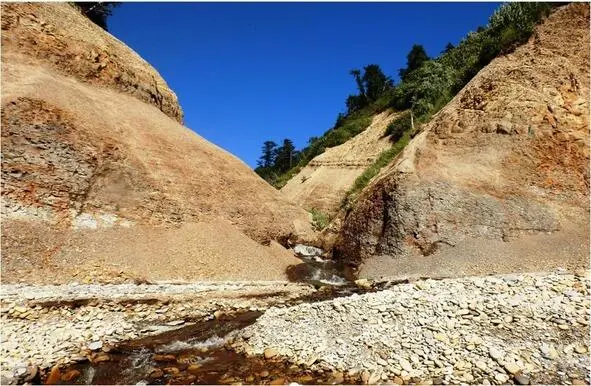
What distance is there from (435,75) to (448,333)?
36.3 m

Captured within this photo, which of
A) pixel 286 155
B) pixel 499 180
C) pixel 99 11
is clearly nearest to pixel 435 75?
pixel 499 180

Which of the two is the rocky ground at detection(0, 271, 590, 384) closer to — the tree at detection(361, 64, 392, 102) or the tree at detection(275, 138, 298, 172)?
the tree at detection(361, 64, 392, 102)

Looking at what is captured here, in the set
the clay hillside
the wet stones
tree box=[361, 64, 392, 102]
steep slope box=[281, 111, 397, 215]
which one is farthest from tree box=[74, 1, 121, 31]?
tree box=[361, 64, 392, 102]

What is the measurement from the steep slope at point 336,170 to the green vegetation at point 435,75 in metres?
2.42

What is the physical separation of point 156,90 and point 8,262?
18529 millimetres

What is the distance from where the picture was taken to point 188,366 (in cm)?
1020

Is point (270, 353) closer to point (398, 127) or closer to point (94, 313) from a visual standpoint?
point (94, 313)

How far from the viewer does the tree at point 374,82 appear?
73250mm

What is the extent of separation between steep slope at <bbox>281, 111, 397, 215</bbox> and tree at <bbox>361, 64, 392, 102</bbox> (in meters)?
24.7

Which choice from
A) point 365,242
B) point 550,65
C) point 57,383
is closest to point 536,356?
point 57,383

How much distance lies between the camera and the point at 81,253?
1658 centimetres

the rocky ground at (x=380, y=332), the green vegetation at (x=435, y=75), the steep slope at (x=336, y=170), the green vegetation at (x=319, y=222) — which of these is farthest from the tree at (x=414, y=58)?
the rocky ground at (x=380, y=332)

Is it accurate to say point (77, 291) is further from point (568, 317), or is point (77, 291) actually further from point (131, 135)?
point (568, 317)

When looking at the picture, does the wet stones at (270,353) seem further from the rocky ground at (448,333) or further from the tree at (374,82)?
the tree at (374,82)
